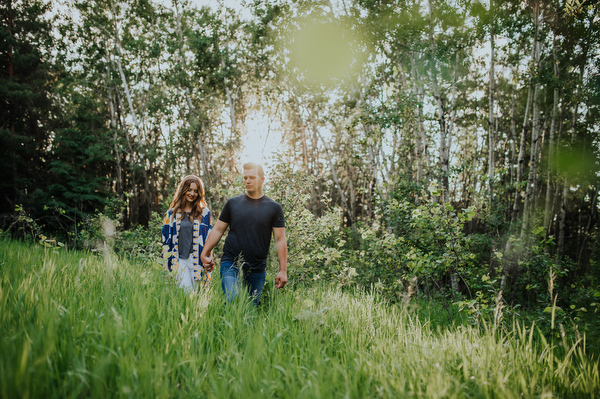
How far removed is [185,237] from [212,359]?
2.46 metres

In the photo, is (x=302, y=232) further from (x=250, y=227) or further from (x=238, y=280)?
(x=238, y=280)

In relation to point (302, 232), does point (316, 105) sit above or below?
above

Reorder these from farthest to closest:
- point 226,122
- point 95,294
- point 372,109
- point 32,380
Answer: point 226,122, point 372,109, point 95,294, point 32,380

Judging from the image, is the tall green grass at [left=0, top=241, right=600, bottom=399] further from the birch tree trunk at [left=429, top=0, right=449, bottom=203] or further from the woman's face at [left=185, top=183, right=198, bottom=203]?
the birch tree trunk at [left=429, top=0, right=449, bottom=203]

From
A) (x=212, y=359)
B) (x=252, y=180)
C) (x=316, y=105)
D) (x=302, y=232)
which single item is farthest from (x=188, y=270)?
(x=316, y=105)

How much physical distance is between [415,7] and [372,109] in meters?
3.98

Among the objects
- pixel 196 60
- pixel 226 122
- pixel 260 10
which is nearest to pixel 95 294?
pixel 260 10

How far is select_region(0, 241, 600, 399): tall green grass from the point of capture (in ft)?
4.56

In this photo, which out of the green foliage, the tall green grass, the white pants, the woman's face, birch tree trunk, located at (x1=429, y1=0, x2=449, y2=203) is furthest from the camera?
birch tree trunk, located at (x1=429, y1=0, x2=449, y2=203)

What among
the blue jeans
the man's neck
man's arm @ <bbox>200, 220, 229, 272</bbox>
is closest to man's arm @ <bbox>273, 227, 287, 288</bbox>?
the blue jeans

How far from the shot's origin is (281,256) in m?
3.56

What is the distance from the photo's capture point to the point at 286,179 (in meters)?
6.77

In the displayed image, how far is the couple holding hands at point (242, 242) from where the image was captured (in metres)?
3.47

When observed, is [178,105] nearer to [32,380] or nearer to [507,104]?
[32,380]
